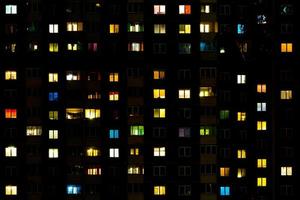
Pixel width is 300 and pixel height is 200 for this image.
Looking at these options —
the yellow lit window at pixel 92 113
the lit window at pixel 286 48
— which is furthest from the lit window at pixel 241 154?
the yellow lit window at pixel 92 113

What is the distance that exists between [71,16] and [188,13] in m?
11.4

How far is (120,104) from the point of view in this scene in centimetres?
8138

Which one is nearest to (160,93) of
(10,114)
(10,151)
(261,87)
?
(261,87)

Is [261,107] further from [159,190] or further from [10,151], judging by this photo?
[10,151]

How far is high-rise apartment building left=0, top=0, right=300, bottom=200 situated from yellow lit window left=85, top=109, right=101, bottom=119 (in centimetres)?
10

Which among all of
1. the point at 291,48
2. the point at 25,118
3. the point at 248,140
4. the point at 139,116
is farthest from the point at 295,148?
the point at 25,118

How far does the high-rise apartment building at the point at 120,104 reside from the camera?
81.0m

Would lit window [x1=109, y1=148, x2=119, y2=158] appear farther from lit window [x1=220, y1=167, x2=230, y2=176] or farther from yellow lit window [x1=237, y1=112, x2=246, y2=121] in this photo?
yellow lit window [x1=237, y1=112, x2=246, y2=121]

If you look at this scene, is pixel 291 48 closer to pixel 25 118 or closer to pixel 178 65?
pixel 178 65

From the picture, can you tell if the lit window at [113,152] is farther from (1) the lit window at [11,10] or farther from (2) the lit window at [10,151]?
(1) the lit window at [11,10]

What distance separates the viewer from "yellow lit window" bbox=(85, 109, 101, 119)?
8138 cm

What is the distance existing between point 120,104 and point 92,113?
2846 millimetres

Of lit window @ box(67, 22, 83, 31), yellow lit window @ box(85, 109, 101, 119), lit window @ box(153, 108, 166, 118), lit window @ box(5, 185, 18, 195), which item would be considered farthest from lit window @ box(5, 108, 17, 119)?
lit window @ box(153, 108, 166, 118)

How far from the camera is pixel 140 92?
81.5 m
